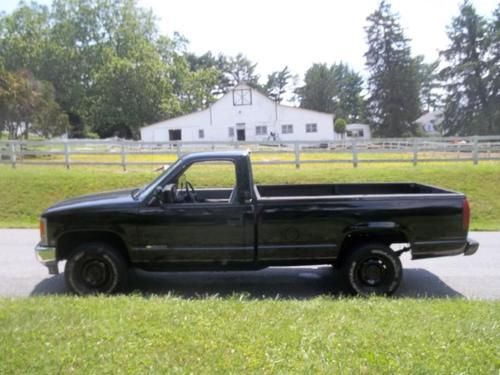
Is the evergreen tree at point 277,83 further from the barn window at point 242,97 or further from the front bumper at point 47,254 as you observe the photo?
the front bumper at point 47,254

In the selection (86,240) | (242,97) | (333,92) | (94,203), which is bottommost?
(86,240)

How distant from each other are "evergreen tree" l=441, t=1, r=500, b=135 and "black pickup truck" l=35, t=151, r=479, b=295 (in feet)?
192

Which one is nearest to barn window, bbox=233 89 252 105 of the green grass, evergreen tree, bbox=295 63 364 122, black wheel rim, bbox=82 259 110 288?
evergreen tree, bbox=295 63 364 122

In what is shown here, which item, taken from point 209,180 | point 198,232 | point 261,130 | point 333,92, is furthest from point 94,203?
point 333,92

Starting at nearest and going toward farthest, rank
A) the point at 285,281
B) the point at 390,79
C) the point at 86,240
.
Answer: the point at 86,240, the point at 285,281, the point at 390,79

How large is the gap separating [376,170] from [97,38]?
59477mm

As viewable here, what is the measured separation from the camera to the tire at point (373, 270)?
19.2 ft

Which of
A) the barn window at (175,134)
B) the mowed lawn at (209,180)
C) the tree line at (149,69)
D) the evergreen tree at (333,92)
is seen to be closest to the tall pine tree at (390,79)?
the tree line at (149,69)

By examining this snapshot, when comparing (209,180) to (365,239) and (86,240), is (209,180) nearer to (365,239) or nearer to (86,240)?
(86,240)

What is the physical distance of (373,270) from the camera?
592cm

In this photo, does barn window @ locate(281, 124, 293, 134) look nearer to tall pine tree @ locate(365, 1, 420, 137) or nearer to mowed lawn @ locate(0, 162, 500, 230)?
tall pine tree @ locate(365, 1, 420, 137)

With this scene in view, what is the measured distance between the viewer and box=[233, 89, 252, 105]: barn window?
4725 cm

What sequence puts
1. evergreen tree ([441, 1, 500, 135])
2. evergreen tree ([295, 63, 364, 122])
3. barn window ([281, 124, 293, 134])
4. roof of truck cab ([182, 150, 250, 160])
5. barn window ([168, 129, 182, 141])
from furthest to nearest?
evergreen tree ([295, 63, 364, 122]), evergreen tree ([441, 1, 500, 135]), barn window ([168, 129, 182, 141]), barn window ([281, 124, 293, 134]), roof of truck cab ([182, 150, 250, 160])

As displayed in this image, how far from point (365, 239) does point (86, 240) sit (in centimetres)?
370
